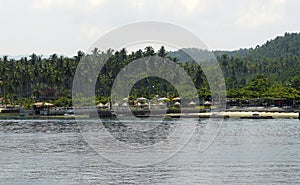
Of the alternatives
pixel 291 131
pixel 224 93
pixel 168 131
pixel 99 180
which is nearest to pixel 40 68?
pixel 224 93

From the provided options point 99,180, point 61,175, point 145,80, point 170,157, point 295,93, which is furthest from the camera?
point 145,80

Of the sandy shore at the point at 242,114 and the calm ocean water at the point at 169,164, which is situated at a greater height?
the sandy shore at the point at 242,114

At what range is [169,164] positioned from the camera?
53.3 m

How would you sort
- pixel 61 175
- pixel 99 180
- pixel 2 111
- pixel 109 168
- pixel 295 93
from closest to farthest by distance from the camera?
1. pixel 99 180
2. pixel 61 175
3. pixel 109 168
4. pixel 295 93
5. pixel 2 111

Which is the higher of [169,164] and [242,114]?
[242,114]

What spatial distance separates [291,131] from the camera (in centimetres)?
8800

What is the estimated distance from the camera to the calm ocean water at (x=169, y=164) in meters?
45.1

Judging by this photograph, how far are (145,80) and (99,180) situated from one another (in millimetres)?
136860

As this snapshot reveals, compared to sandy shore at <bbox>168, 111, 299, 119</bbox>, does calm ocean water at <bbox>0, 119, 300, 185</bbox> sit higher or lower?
lower

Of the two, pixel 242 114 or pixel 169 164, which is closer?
pixel 169 164

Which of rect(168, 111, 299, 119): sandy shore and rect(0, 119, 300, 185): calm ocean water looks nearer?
rect(0, 119, 300, 185): calm ocean water

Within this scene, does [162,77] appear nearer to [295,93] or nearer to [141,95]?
[141,95]

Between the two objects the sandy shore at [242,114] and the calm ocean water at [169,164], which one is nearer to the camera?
the calm ocean water at [169,164]

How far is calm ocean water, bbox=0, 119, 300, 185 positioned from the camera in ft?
148
